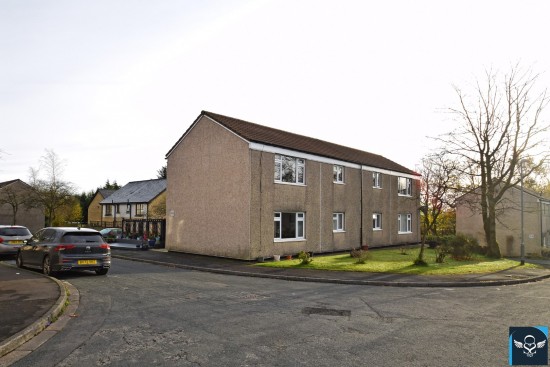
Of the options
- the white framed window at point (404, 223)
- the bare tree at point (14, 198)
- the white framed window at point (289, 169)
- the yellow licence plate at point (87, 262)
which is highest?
the white framed window at point (289, 169)

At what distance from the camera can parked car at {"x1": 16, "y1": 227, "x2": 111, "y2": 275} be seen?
13.3m

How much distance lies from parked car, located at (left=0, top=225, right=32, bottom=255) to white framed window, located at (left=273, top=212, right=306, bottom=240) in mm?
12452

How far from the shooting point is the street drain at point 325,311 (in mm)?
8719

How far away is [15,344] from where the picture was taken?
6.09m

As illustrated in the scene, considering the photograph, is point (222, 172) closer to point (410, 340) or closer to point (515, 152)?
point (410, 340)

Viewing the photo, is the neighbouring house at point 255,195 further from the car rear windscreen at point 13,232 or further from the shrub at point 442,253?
the car rear windscreen at point 13,232

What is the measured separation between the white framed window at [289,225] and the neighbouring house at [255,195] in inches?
2.1

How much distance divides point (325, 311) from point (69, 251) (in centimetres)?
916

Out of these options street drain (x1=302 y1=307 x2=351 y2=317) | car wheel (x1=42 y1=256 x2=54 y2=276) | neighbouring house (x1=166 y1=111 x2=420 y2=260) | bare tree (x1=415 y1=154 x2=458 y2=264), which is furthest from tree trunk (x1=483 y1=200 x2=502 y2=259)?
car wheel (x1=42 y1=256 x2=54 y2=276)

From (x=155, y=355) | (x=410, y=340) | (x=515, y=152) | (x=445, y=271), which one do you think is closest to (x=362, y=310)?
(x=410, y=340)

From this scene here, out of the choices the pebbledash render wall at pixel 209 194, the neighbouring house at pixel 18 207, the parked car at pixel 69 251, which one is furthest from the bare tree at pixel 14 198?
the parked car at pixel 69 251

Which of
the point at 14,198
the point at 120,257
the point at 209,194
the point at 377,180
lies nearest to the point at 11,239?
the point at 120,257

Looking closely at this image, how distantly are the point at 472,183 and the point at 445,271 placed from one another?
52.1ft

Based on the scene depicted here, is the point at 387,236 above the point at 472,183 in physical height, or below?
below
